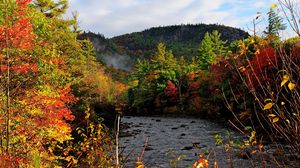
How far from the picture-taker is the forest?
11.6 feet

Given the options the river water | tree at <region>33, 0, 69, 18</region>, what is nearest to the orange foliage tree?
the river water

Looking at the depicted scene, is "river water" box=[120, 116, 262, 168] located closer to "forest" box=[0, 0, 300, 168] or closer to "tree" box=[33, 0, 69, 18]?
"forest" box=[0, 0, 300, 168]

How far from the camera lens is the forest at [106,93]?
352 centimetres

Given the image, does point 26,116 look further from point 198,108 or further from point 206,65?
point 206,65

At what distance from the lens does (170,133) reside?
2822 centimetres

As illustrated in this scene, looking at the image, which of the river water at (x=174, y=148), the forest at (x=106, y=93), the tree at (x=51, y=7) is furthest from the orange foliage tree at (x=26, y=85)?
the tree at (x=51, y=7)

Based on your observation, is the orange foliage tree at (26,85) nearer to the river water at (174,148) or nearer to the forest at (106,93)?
the forest at (106,93)

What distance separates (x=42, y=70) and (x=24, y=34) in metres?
1.65

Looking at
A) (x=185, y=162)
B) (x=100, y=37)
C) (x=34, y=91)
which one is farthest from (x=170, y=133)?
(x=100, y=37)

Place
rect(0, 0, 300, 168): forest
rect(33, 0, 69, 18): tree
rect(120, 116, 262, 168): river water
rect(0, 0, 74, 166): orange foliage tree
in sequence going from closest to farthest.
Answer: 1. rect(0, 0, 300, 168): forest
2. rect(0, 0, 74, 166): orange foliage tree
3. rect(120, 116, 262, 168): river water
4. rect(33, 0, 69, 18): tree

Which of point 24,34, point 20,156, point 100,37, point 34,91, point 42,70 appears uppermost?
point 100,37

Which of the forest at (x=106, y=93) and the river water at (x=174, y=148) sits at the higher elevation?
the forest at (x=106, y=93)

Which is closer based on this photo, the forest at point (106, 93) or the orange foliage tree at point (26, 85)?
the forest at point (106, 93)

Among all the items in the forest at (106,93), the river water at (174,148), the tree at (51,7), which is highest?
the tree at (51,7)
